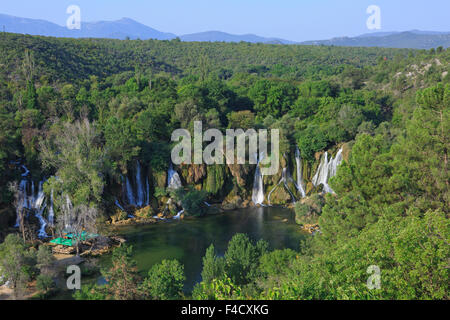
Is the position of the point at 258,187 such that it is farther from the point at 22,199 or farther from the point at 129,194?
the point at 22,199

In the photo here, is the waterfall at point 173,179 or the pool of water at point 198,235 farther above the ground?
the waterfall at point 173,179

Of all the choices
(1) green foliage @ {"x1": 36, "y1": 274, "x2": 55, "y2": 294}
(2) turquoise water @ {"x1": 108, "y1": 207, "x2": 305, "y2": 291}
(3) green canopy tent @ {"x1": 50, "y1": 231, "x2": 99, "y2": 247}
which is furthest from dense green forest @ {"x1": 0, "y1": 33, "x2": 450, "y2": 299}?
(1) green foliage @ {"x1": 36, "y1": 274, "x2": 55, "y2": 294}

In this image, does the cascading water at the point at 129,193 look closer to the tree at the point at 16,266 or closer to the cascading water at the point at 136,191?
the cascading water at the point at 136,191

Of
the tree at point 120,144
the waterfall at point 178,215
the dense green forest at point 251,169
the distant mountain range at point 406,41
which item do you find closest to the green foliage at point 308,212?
the dense green forest at point 251,169

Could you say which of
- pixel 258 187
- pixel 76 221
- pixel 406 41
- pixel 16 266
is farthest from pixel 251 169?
pixel 406 41

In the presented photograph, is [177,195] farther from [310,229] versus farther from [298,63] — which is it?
[298,63]

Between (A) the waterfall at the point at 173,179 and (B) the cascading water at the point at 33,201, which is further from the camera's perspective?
(A) the waterfall at the point at 173,179
